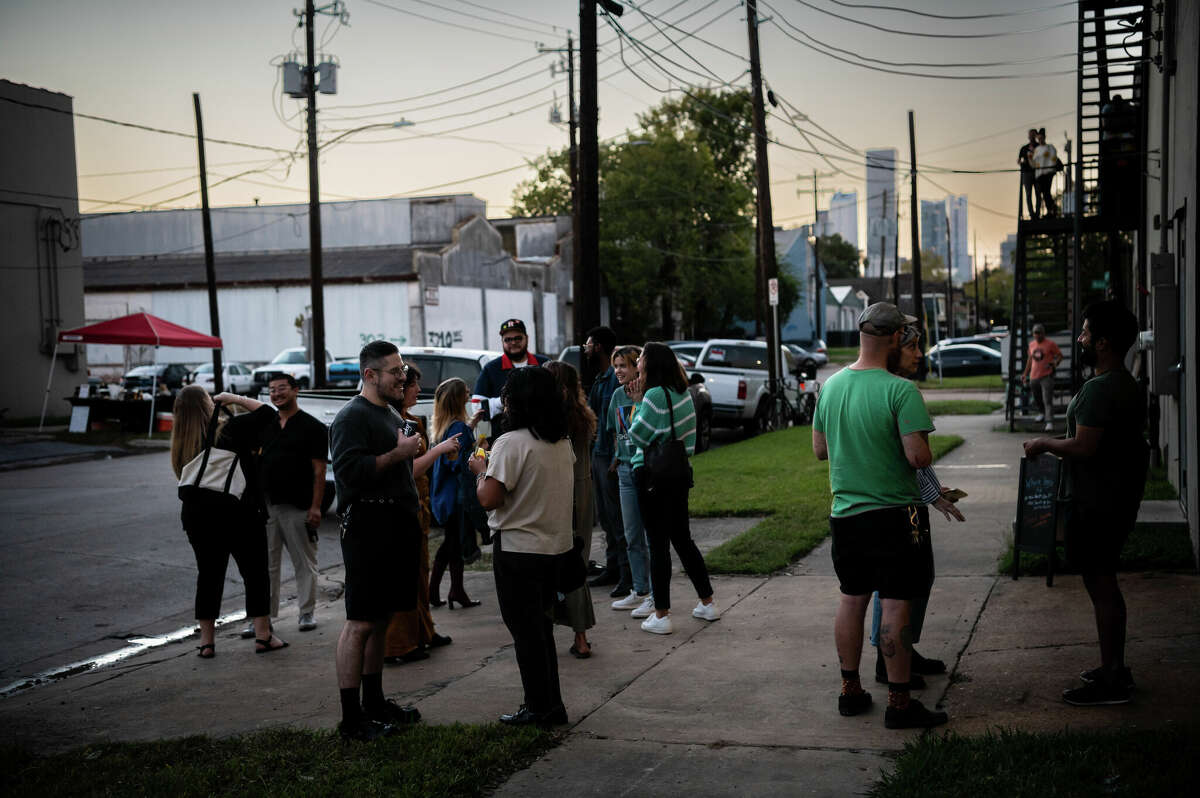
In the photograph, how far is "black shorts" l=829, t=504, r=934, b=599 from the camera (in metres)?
4.92

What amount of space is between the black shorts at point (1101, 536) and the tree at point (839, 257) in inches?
5532

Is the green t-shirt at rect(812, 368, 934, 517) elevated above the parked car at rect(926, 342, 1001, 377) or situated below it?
above

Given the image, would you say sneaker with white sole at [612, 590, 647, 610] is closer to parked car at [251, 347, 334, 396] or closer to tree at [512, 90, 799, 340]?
parked car at [251, 347, 334, 396]

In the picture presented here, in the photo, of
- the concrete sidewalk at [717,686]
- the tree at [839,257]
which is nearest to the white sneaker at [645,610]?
the concrete sidewalk at [717,686]

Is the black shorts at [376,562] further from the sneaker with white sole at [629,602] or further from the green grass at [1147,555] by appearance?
the green grass at [1147,555]

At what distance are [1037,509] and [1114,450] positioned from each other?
8.69ft

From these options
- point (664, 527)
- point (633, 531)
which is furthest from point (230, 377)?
point (664, 527)

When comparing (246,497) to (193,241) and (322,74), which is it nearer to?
(322,74)

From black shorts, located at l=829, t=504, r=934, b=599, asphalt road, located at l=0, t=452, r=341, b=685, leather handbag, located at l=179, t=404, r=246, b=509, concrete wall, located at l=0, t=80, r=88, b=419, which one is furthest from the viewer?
concrete wall, located at l=0, t=80, r=88, b=419

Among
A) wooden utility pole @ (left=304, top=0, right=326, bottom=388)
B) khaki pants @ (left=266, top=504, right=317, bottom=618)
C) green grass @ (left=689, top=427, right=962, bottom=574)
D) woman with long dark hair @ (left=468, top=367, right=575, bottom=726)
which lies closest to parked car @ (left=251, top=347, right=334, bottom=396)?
wooden utility pole @ (left=304, top=0, right=326, bottom=388)

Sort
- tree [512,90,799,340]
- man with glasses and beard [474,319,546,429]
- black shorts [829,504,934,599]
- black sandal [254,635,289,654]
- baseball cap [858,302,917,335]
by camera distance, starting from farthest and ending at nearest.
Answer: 1. tree [512,90,799,340]
2. man with glasses and beard [474,319,546,429]
3. black sandal [254,635,289,654]
4. baseball cap [858,302,917,335]
5. black shorts [829,504,934,599]

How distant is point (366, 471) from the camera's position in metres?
5.21

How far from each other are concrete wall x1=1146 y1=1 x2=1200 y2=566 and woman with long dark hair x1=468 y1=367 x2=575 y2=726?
15.0 ft

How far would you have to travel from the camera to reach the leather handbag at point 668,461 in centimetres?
696
